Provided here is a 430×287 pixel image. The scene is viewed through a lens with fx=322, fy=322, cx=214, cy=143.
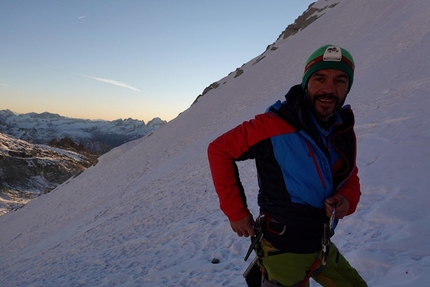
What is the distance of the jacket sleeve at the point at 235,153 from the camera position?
92.7 inches

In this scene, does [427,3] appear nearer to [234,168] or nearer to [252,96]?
[252,96]

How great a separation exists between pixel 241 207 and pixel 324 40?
123 ft

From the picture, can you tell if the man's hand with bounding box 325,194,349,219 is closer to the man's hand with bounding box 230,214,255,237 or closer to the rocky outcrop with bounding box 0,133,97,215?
the man's hand with bounding box 230,214,255,237

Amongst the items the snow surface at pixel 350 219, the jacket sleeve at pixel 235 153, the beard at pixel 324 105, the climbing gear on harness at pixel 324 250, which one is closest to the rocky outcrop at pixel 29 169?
the snow surface at pixel 350 219

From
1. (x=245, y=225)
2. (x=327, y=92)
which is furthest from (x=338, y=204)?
(x=327, y=92)

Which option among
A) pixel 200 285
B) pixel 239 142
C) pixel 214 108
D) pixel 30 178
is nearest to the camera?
pixel 239 142

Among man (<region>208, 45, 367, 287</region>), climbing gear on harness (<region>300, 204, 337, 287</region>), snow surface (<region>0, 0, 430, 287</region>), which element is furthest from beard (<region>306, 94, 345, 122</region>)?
snow surface (<region>0, 0, 430, 287</region>)

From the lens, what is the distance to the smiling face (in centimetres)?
241

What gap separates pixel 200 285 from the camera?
18.8 ft

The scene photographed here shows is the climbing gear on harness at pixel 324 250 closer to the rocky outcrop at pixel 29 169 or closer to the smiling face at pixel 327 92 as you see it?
the smiling face at pixel 327 92

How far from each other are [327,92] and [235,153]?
2.70ft

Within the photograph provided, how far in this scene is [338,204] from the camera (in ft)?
7.84

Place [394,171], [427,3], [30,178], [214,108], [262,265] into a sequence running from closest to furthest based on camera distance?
1. [262,265]
2. [394,171]
3. [427,3]
4. [214,108]
5. [30,178]

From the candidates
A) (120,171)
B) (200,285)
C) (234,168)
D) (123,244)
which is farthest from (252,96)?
(234,168)
